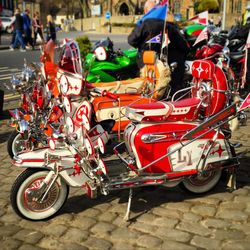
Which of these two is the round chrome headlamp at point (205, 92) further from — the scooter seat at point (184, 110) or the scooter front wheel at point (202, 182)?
the scooter front wheel at point (202, 182)

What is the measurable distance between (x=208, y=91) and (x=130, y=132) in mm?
907

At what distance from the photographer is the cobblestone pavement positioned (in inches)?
143

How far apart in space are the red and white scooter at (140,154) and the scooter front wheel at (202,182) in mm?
90

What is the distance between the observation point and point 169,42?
6.93 m

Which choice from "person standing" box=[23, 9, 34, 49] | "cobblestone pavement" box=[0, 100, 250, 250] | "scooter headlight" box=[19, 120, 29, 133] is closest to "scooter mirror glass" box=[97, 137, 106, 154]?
"cobblestone pavement" box=[0, 100, 250, 250]

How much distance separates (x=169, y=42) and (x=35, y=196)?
391 cm

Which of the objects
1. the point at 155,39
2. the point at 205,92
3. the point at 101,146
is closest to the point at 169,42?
the point at 155,39

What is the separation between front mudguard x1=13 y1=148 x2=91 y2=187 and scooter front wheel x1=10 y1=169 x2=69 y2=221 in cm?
7

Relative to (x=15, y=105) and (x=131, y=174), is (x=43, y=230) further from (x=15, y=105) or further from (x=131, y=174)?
(x=15, y=105)

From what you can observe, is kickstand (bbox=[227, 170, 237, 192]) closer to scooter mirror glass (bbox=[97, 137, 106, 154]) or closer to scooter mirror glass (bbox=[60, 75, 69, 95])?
scooter mirror glass (bbox=[97, 137, 106, 154])

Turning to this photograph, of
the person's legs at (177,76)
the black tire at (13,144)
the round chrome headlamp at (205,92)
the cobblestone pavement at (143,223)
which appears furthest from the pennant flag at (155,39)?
the cobblestone pavement at (143,223)

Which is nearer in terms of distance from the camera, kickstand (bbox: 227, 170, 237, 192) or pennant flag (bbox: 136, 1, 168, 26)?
kickstand (bbox: 227, 170, 237, 192)

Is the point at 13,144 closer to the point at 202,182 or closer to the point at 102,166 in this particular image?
the point at 102,166

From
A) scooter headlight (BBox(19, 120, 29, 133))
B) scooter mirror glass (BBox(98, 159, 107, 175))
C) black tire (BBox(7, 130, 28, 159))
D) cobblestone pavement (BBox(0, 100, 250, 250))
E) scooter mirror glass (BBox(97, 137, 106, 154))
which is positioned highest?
scooter mirror glass (BBox(97, 137, 106, 154))
